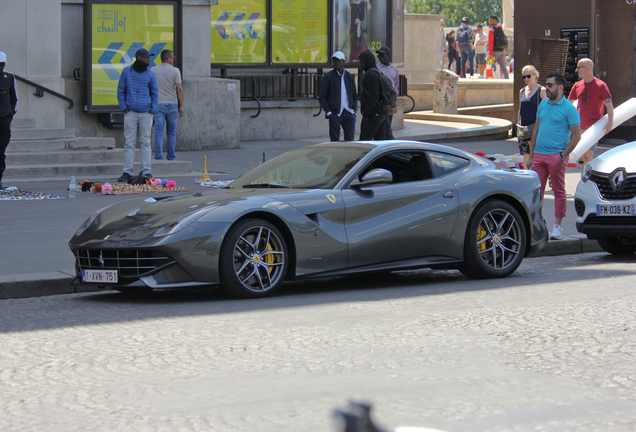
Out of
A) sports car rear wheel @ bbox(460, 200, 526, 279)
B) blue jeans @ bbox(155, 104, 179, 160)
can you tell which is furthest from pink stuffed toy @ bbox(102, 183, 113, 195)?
sports car rear wheel @ bbox(460, 200, 526, 279)

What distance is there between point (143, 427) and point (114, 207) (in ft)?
13.0

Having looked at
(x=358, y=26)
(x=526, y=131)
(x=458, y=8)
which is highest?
(x=458, y=8)

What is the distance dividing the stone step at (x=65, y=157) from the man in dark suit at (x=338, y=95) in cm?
413

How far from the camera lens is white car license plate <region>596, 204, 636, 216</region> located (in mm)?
9453

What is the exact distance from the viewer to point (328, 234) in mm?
7484

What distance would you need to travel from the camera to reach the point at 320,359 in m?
5.20

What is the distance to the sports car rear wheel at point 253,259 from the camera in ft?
23.2

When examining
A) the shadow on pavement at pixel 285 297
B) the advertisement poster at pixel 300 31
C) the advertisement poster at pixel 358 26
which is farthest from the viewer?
the advertisement poster at pixel 358 26

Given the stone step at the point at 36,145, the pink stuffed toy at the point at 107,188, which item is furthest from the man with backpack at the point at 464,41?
the pink stuffed toy at the point at 107,188

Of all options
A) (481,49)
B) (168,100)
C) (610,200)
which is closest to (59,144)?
(168,100)

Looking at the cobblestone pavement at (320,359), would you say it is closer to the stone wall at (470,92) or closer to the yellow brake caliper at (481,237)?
the yellow brake caliper at (481,237)

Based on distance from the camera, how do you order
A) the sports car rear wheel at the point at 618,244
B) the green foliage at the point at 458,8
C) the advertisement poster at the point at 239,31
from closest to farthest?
the sports car rear wheel at the point at 618,244 < the advertisement poster at the point at 239,31 < the green foliage at the point at 458,8

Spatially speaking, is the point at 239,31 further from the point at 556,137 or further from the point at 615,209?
the point at 615,209

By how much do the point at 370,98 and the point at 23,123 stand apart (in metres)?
6.51
